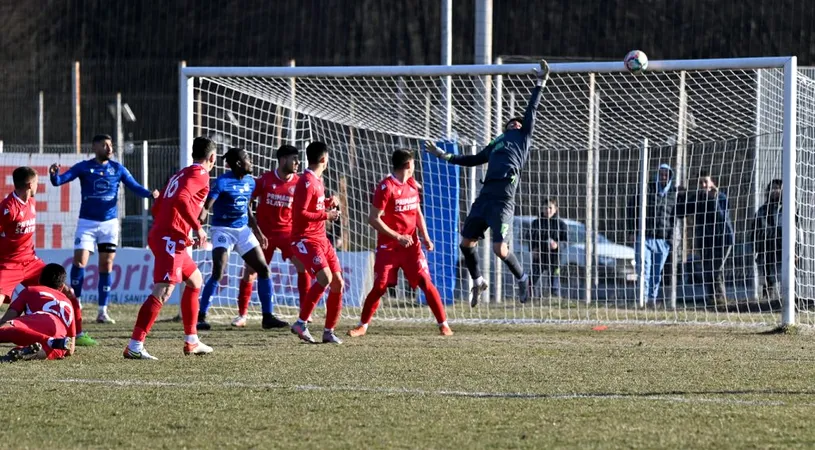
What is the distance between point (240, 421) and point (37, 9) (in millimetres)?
24556

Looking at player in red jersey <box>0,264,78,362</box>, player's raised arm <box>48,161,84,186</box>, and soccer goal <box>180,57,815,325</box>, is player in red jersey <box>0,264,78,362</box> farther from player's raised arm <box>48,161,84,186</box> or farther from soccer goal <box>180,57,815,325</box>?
soccer goal <box>180,57,815,325</box>

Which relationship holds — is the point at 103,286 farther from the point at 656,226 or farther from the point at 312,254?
the point at 656,226

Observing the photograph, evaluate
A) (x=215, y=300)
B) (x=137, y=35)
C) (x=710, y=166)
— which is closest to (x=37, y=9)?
(x=137, y=35)

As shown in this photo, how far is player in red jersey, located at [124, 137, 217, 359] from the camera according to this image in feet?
32.6

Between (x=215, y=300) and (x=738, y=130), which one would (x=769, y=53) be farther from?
(x=215, y=300)

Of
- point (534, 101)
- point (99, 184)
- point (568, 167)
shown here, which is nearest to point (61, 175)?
point (99, 184)

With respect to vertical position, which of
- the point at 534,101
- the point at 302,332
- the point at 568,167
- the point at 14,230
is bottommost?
the point at 302,332

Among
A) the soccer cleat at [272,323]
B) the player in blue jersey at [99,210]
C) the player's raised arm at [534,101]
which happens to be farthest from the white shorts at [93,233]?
the player's raised arm at [534,101]

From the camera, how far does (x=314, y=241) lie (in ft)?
37.3

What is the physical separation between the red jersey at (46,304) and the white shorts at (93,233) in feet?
12.5

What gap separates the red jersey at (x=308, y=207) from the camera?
11258mm

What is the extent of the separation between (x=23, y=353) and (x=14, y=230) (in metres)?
1.79

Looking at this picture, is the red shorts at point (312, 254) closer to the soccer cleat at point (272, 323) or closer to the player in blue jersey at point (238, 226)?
the player in blue jersey at point (238, 226)

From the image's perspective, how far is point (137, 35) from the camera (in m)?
28.2
